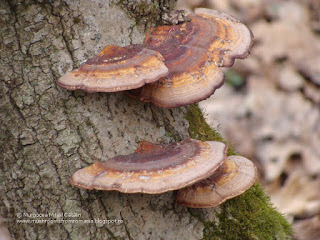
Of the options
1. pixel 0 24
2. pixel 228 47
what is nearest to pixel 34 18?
pixel 0 24

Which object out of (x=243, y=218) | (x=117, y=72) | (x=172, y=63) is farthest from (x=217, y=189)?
(x=117, y=72)

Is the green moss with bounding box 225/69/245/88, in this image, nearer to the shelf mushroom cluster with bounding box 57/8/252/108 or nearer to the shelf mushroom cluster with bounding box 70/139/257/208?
the shelf mushroom cluster with bounding box 57/8/252/108

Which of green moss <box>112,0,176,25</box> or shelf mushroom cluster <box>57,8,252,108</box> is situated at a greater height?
green moss <box>112,0,176,25</box>

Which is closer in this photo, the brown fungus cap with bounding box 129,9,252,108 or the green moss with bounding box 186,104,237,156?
the brown fungus cap with bounding box 129,9,252,108

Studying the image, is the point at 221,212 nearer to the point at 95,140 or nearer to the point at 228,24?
the point at 95,140

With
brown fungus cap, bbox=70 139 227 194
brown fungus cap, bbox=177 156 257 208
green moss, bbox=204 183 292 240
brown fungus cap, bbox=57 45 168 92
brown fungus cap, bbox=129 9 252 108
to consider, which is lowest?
green moss, bbox=204 183 292 240

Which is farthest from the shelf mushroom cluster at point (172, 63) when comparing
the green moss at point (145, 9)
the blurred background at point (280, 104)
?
the blurred background at point (280, 104)

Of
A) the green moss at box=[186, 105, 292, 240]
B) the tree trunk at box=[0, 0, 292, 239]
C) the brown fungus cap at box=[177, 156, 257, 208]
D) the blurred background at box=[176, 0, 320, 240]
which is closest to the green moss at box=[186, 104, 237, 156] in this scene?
the green moss at box=[186, 105, 292, 240]
